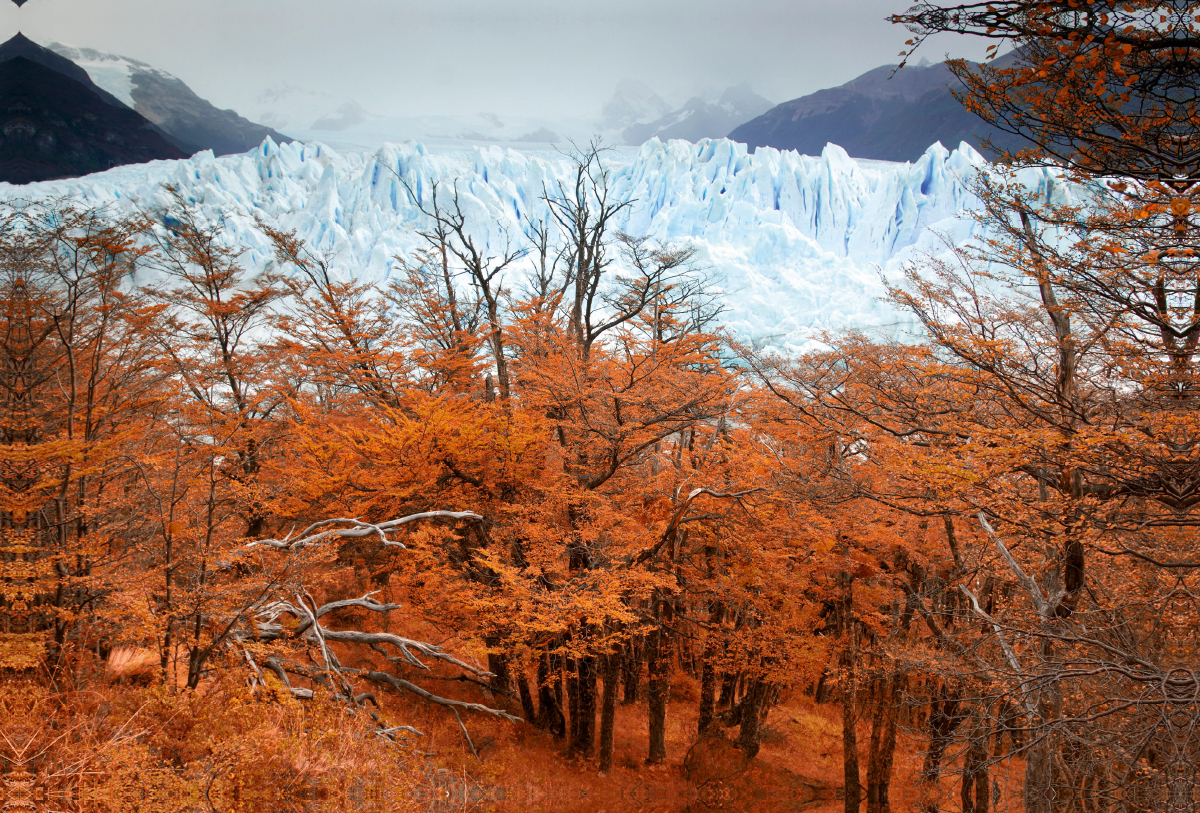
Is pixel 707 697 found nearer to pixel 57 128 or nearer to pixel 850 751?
pixel 850 751

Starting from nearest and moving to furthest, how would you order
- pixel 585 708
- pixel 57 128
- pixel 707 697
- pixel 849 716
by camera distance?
pixel 849 716, pixel 585 708, pixel 707 697, pixel 57 128

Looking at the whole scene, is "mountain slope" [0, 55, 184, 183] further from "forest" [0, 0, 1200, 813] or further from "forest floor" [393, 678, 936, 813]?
"forest floor" [393, 678, 936, 813]

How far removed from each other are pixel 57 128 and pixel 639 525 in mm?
63550

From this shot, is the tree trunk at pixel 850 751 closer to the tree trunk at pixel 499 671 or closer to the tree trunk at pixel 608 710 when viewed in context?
the tree trunk at pixel 608 710

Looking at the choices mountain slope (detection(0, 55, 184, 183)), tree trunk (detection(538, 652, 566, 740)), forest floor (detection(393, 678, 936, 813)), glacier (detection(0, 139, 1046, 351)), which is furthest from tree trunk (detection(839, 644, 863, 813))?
mountain slope (detection(0, 55, 184, 183))

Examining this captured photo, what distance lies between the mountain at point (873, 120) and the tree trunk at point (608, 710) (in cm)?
8192

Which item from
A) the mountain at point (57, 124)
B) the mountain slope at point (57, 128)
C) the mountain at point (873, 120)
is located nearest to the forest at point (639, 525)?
the mountain slope at point (57, 128)

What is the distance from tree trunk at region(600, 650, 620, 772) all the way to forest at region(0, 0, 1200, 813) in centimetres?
6

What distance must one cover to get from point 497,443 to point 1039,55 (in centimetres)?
780

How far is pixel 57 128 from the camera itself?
46.0 metres

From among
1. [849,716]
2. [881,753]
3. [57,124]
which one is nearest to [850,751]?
[849,716]

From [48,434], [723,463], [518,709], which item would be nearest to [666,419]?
[723,463]

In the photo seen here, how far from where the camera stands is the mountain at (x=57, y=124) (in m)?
44.2

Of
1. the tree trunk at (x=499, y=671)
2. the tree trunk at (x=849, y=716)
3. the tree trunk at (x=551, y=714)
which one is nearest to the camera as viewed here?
the tree trunk at (x=849, y=716)
